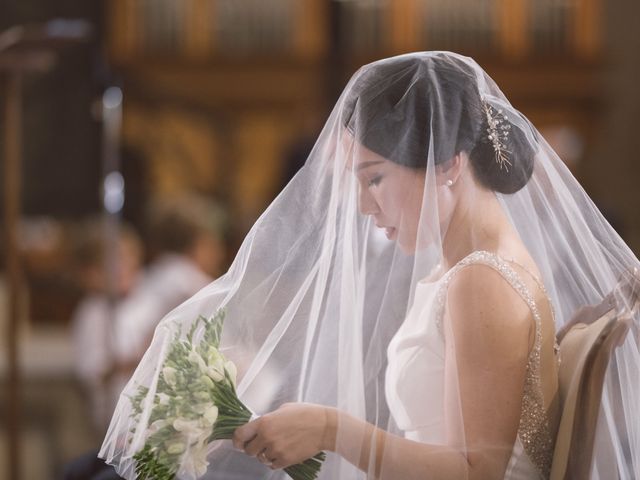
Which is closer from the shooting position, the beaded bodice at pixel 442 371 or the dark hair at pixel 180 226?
the beaded bodice at pixel 442 371

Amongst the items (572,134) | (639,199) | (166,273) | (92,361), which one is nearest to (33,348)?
(92,361)

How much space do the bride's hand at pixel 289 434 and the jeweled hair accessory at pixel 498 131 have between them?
21.3 inches

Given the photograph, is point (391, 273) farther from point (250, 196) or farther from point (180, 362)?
point (250, 196)

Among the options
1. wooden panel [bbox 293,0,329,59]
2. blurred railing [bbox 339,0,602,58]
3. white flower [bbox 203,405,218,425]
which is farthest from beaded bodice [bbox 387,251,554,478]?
blurred railing [bbox 339,0,602,58]

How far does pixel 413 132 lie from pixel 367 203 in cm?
15

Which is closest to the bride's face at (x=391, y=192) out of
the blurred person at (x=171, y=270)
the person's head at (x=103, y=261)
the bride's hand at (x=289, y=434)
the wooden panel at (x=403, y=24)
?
the bride's hand at (x=289, y=434)

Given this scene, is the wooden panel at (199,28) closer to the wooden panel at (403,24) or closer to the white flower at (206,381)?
the wooden panel at (403,24)

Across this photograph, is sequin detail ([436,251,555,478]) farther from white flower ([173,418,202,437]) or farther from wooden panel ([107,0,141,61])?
wooden panel ([107,0,141,61])

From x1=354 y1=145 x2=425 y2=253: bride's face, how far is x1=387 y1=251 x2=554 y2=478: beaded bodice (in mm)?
117

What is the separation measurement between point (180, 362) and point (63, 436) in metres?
4.02

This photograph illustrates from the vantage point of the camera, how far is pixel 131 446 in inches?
71.6

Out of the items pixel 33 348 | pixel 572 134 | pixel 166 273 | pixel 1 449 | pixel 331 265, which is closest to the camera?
pixel 331 265

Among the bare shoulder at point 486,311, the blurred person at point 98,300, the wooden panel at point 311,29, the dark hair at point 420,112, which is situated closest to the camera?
the bare shoulder at point 486,311

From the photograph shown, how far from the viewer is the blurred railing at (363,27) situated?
9430mm
